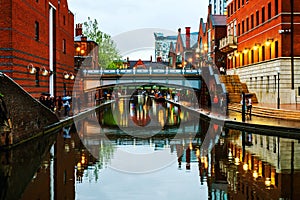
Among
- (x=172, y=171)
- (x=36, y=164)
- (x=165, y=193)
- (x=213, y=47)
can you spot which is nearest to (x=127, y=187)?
(x=165, y=193)

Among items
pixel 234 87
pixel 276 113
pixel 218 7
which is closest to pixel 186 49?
pixel 234 87

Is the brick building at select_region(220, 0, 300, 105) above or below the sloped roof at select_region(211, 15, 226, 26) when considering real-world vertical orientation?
Answer: below

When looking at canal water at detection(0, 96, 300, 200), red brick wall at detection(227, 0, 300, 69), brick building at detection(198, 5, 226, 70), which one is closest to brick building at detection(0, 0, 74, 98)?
canal water at detection(0, 96, 300, 200)

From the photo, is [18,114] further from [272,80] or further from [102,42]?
[102,42]

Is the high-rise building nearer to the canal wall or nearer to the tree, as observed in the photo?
the tree

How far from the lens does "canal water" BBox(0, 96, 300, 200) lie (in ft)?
36.3

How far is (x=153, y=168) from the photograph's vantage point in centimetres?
1484

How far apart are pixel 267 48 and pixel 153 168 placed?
29592mm

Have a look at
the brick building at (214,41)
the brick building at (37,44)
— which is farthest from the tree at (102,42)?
the brick building at (37,44)

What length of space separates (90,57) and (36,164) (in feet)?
201

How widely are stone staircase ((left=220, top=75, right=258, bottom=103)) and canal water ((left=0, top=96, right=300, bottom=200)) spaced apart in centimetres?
2436

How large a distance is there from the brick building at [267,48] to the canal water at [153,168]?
15024 millimetres

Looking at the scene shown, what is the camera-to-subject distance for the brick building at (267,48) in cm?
3778

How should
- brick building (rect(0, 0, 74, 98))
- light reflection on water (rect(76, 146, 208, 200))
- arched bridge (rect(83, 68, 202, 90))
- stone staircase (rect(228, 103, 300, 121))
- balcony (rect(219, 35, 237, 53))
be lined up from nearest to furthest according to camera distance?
light reflection on water (rect(76, 146, 208, 200)) → brick building (rect(0, 0, 74, 98)) → stone staircase (rect(228, 103, 300, 121)) → balcony (rect(219, 35, 237, 53)) → arched bridge (rect(83, 68, 202, 90))
